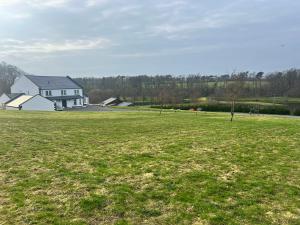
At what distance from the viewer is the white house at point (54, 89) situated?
219 feet

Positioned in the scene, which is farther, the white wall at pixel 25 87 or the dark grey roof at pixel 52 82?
the dark grey roof at pixel 52 82

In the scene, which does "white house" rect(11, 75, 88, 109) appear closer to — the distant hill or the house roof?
Result: the house roof

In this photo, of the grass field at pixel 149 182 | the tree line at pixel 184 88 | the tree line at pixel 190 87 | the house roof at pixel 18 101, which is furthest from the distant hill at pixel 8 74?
the grass field at pixel 149 182

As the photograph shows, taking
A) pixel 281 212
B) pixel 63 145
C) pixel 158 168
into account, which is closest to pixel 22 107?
pixel 63 145

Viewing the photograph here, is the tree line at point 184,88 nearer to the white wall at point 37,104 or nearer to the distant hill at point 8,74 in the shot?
the distant hill at point 8,74

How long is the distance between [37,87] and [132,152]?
196ft

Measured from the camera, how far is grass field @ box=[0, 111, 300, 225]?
569 centimetres

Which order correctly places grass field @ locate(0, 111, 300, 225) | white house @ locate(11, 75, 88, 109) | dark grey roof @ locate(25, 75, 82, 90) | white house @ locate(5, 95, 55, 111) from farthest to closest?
1. dark grey roof @ locate(25, 75, 82, 90)
2. white house @ locate(11, 75, 88, 109)
3. white house @ locate(5, 95, 55, 111)
4. grass field @ locate(0, 111, 300, 225)

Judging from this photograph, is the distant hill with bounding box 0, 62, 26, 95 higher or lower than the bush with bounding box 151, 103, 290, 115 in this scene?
higher

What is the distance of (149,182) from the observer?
7.47 metres

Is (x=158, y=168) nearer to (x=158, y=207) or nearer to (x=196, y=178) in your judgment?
(x=196, y=178)

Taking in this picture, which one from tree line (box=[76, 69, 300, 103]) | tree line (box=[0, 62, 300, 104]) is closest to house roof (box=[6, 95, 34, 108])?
tree line (box=[0, 62, 300, 104])

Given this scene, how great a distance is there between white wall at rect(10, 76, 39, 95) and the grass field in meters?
56.8

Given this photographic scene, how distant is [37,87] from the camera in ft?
217
